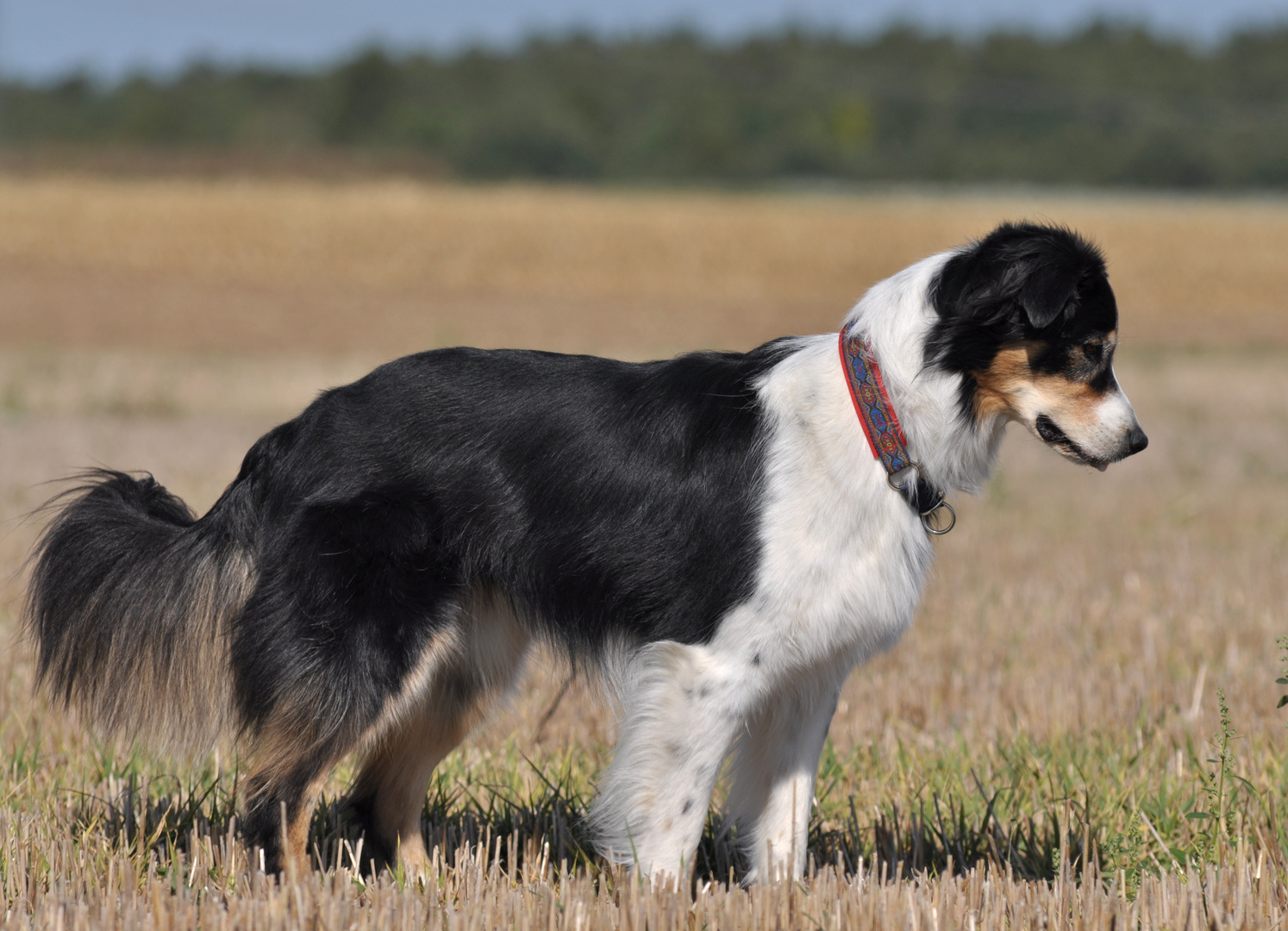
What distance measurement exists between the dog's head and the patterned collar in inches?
6.5

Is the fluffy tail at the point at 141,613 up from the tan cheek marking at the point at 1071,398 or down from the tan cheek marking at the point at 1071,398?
down

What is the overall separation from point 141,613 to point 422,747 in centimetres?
93

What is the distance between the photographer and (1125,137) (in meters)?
79.6

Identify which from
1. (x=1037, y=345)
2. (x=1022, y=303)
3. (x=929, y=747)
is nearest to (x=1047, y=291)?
(x=1022, y=303)

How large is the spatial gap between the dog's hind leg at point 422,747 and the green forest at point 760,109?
2127 inches

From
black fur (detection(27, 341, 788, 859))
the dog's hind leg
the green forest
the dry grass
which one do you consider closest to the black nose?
black fur (detection(27, 341, 788, 859))

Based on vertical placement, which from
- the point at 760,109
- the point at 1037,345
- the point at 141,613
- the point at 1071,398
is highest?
the point at 760,109

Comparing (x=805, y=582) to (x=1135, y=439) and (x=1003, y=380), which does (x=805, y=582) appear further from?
(x=1135, y=439)

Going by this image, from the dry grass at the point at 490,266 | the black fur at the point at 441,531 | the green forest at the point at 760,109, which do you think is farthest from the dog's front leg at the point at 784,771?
the green forest at the point at 760,109

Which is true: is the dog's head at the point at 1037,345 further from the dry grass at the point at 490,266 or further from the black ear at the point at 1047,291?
the dry grass at the point at 490,266

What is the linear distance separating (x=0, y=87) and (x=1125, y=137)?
217 feet

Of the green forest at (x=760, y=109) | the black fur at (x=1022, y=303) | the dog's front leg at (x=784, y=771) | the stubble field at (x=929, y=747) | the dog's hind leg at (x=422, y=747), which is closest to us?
the stubble field at (x=929, y=747)

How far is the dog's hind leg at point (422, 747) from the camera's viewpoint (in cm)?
380

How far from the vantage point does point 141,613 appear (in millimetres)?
3664
